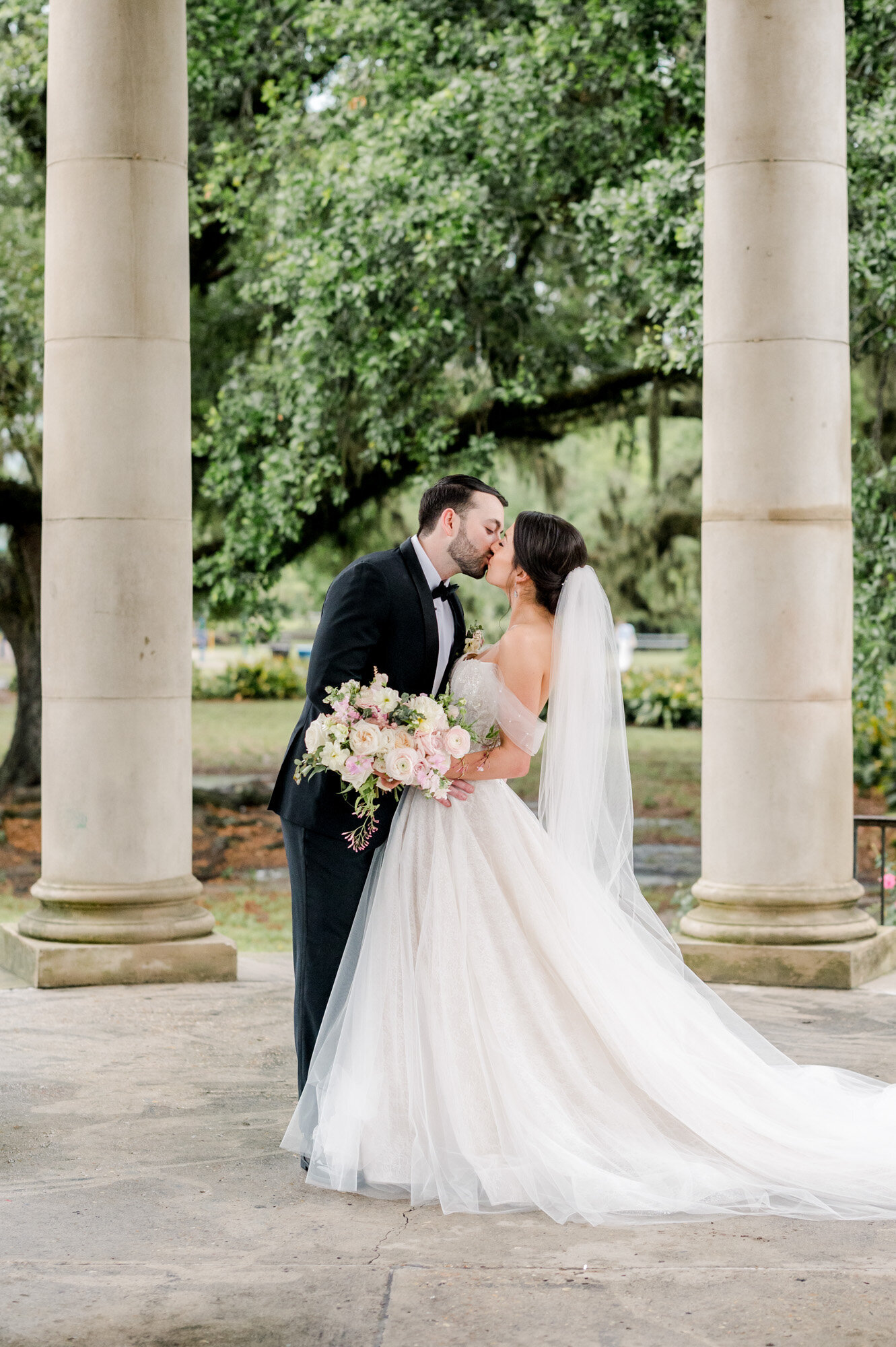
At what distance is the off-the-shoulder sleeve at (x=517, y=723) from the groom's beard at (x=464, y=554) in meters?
0.43

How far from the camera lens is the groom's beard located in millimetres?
5066

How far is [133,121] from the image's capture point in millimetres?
7629

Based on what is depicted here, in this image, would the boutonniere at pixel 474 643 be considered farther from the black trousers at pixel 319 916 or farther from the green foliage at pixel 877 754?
the green foliage at pixel 877 754

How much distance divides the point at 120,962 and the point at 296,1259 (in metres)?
3.67

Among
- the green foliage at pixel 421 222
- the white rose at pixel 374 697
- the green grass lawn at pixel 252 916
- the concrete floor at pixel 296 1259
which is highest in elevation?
the green foliage at pixel 421 222

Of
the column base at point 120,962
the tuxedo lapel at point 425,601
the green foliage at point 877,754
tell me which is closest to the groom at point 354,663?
the tuxedo lapel at point 425,601

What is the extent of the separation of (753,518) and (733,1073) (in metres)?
3.36

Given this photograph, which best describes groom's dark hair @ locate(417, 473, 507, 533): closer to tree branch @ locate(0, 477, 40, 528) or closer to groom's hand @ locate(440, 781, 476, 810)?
groom's hand @ locate(440, 781, 476, 810)

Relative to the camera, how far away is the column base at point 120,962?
7516mm

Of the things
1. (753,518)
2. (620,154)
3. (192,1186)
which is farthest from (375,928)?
(620,154)

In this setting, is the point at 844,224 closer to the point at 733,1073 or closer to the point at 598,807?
the point at 598,807

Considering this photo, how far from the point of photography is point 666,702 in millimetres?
25703

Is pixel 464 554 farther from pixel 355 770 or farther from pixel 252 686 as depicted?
pixel 252 686

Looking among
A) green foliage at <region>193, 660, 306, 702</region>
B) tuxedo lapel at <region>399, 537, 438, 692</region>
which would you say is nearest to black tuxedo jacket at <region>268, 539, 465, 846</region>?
tuxedo lapel at <region>399, 537, 438, 692</region>
